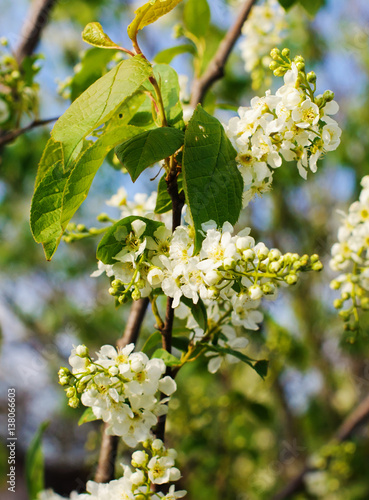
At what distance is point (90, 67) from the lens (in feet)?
4.02

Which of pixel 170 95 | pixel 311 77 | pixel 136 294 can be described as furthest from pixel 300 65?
pixel 136 294

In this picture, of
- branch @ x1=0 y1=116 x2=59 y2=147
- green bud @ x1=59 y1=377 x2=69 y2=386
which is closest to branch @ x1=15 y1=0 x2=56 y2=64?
branch @ x1=0 y1=116 x2=59 y2=147

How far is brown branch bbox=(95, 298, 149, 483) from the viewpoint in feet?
3.35

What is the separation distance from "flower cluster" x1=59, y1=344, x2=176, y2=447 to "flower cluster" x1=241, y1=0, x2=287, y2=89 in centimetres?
143

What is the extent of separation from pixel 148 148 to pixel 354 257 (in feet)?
2.20

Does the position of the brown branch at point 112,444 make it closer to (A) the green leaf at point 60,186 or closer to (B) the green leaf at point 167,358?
(B) the green leaf at point 167,358

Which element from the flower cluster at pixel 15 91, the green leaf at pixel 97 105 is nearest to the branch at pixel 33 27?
the flower cluster at pixel 15 91

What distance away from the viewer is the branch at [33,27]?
152 centimetres

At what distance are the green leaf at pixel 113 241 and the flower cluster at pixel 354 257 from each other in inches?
22.4

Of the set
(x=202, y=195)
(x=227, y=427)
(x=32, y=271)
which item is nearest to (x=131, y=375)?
(x=202, y=195)

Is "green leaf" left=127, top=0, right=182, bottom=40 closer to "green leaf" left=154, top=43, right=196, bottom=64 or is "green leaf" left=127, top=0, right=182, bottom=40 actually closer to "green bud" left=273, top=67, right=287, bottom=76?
"green bud" left=273, top=67, right=287, bottom=76

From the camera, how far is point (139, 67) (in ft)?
2.19

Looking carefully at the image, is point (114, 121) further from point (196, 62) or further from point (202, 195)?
point (196, 62)

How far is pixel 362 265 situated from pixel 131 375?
0.71 metres
